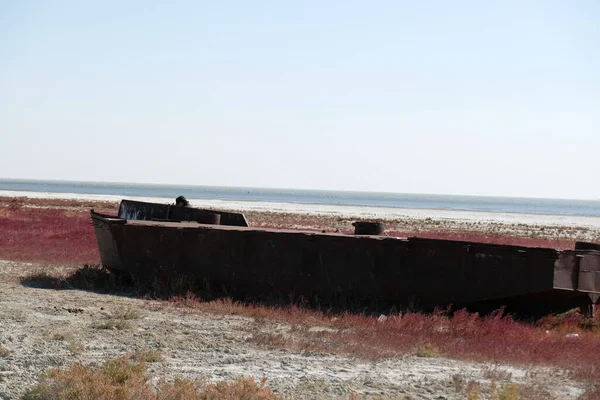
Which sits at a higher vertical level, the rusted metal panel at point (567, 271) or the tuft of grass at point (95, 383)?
the rusted metal panel at point (567, 271)

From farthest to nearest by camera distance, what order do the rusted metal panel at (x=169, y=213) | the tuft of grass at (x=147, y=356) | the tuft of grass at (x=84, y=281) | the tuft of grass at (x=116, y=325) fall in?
the rusted metal panel at (x=169, y=213), the tuft of grass at (x=84, y=281), the tuft of grass at (x=116, y=325), the tuft of grass at (x=147, y=356)

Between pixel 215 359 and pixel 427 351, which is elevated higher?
pixel 427 351

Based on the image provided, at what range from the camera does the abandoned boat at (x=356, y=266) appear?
500 inches

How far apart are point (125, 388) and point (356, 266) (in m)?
6.98

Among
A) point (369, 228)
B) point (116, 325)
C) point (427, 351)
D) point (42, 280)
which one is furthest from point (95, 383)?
point (369, 228)

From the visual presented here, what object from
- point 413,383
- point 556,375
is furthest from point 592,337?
point 413,383

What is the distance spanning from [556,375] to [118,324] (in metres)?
5.62

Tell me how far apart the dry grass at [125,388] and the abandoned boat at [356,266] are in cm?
597

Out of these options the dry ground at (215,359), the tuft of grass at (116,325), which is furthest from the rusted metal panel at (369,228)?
the tuft of grass at (116,325)

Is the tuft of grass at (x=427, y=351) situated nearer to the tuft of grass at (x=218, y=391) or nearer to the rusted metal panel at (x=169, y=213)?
the tuft of grass at (x=218, y=391)

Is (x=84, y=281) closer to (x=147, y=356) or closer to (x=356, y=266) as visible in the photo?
(x=356, y=266)

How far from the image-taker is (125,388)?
294 inches

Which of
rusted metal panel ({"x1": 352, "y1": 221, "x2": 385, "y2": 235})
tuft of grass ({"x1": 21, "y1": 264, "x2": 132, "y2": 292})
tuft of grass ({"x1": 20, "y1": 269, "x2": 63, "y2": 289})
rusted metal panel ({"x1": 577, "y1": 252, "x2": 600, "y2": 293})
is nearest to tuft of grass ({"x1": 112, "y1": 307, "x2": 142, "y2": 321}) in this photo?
tuft of grass ({"x1": 21, "y1": 264, "x2": 132, "y2": 292})

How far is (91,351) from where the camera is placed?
9.52 metres
